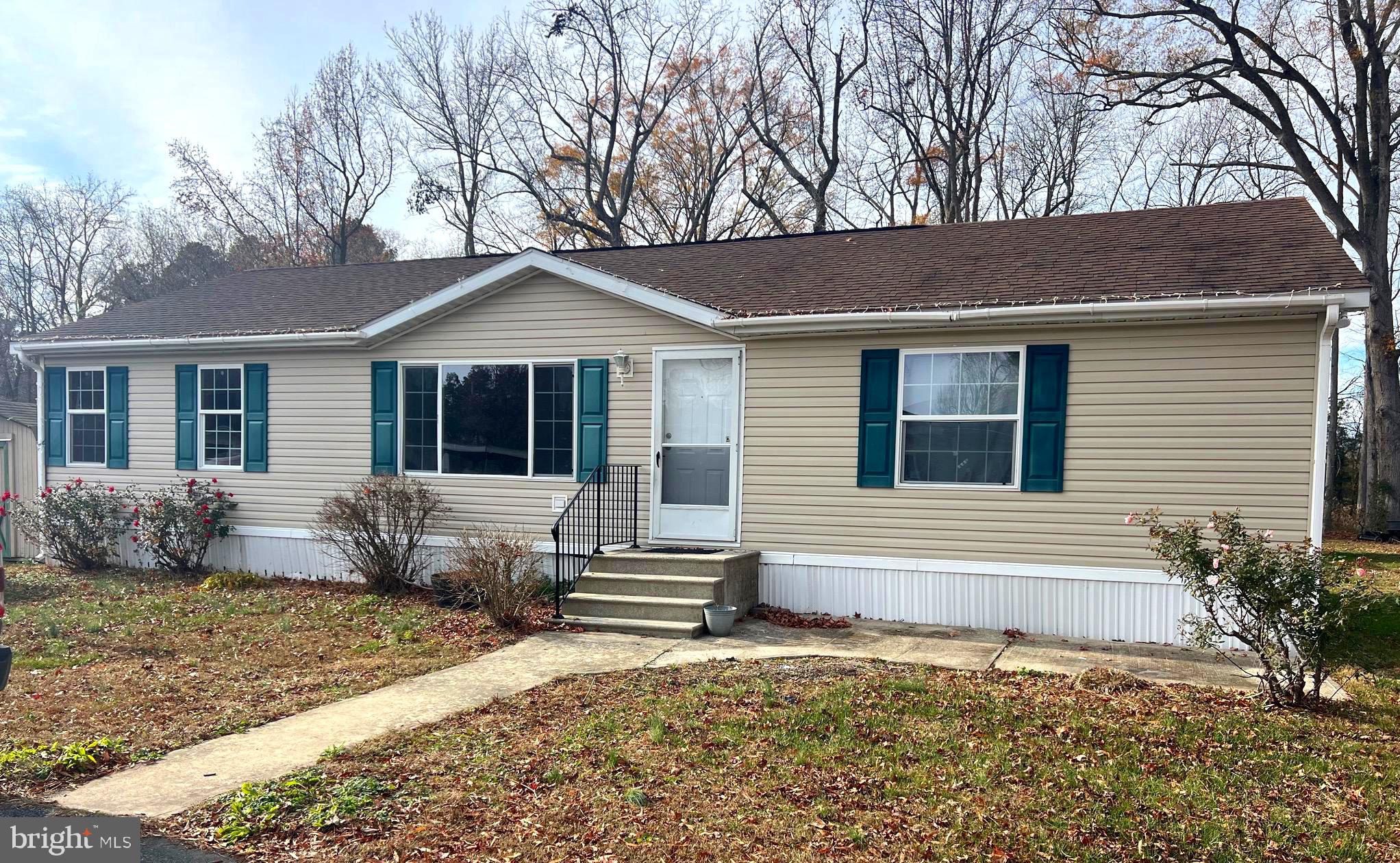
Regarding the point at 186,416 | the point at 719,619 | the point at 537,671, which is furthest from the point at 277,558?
the point at 719,619

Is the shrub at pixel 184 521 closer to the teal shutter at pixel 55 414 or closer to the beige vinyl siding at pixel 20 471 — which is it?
the teal shutter at pixel 55 414

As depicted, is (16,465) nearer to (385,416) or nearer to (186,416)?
(186,416)

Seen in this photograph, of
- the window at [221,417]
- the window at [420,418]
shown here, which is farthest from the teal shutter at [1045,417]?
the window at [221,417]

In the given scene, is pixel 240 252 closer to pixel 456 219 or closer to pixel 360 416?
pixel 456 219

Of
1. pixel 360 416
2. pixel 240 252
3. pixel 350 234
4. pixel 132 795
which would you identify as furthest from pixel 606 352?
pixel 240 252

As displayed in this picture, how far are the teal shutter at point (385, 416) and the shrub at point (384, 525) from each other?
336 mm

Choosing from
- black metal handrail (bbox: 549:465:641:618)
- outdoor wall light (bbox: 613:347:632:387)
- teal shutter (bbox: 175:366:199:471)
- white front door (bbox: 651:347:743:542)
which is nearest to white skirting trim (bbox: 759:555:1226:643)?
white front door (bbox: 651:347:743:542)

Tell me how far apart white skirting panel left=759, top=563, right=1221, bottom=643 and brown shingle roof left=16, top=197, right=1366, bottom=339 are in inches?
100

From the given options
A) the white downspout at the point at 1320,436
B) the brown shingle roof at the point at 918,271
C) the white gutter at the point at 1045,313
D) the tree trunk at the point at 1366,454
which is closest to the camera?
the white gutter at the point at 1045,313

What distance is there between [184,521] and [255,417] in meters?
1.55

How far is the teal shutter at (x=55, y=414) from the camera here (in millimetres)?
13039

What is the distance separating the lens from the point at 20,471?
1459 cm

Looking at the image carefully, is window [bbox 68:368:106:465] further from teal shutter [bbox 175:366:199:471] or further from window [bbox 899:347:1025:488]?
window [bbox 899:347:1025:488]

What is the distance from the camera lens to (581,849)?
12.7 ft
